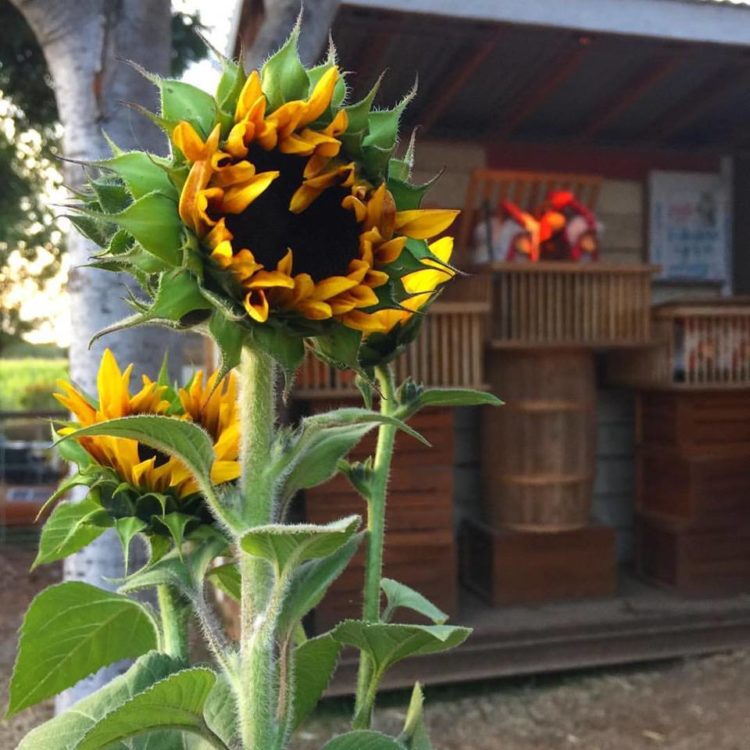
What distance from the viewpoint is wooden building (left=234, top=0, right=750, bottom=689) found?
7.38 feet

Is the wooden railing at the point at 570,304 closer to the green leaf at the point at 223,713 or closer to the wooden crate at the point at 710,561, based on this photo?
the wooden crate at the point at 710,561

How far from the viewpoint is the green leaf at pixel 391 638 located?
0.43 metres

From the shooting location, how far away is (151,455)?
48 cm

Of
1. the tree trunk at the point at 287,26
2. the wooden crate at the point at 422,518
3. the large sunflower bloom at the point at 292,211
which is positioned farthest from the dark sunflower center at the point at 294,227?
the wooden crate at the point at 422,518

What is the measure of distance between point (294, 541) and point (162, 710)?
10cm

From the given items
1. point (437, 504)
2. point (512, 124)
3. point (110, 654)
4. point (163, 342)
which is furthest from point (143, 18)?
point (512, 124)

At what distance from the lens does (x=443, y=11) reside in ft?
6.65

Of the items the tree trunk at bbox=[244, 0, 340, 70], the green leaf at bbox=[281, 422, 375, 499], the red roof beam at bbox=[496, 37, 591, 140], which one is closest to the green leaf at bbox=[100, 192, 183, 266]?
the green leaf at bbox=[281, 422, 375, 499]

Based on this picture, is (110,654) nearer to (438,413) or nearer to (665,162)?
(438,413)

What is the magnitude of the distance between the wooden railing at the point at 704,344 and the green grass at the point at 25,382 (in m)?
4.79

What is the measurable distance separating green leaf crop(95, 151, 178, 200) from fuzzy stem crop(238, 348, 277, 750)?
80 mm

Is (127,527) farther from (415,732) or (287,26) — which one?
(287,26)

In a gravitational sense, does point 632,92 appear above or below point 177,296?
above

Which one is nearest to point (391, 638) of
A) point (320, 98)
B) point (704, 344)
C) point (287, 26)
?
point (320, 98)
